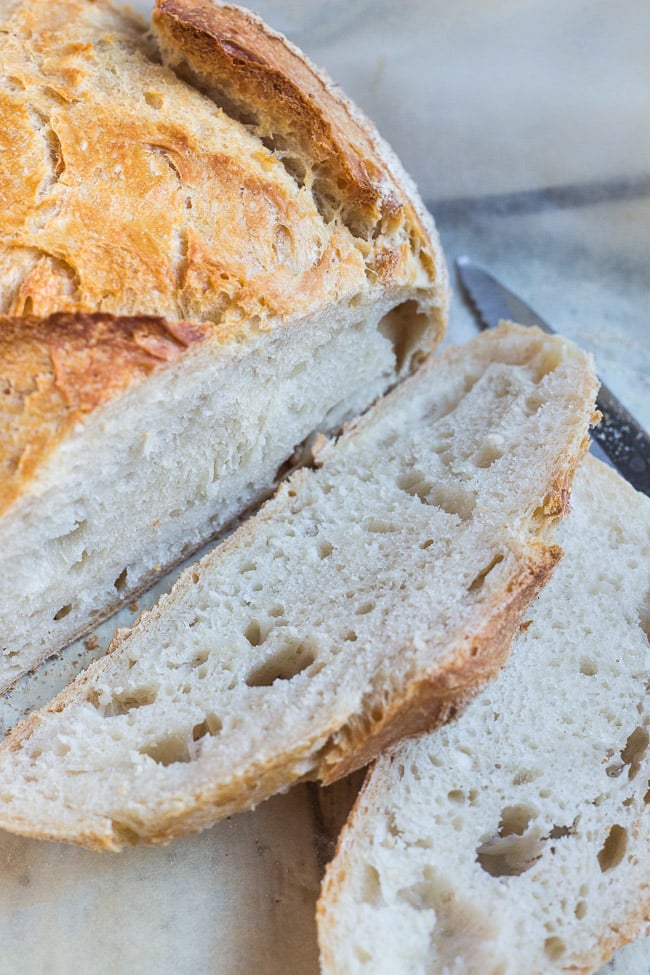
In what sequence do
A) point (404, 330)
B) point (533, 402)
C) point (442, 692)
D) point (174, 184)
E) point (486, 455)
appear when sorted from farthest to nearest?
point (404, 330) → point (533, 402) → point (486, 455) → point (174, 184) → point (442, 692)

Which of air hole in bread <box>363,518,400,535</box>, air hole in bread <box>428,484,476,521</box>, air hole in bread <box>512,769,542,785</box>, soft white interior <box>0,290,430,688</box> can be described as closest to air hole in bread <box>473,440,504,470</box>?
air hole in bread <box>428,484,476,521</box>

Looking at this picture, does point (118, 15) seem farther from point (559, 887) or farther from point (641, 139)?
point (559, 887)

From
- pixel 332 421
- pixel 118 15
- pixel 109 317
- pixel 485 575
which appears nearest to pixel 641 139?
pixel 332 421

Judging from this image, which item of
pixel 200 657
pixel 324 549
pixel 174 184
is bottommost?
pixel 200 657

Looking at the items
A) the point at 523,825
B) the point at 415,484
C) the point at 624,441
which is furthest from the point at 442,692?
the point at 624,441

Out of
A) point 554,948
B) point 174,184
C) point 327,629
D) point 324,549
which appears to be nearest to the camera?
point 554,948

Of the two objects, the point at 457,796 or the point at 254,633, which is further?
the point at 254,633

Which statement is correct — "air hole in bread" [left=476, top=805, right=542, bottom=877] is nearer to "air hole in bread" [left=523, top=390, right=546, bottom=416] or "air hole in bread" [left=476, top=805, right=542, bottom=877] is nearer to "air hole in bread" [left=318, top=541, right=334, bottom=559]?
"air hole in bread" [left=318, top=541, right=334, bottom=559]

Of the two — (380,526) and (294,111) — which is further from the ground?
(294,111)

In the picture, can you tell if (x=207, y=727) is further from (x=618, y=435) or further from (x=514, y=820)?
(x=618, y=435)
